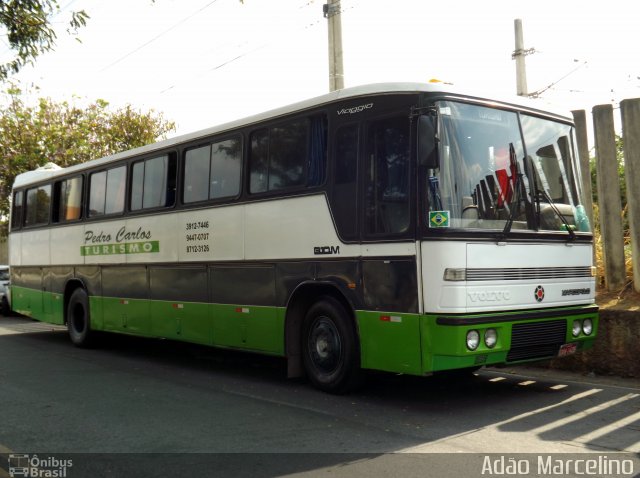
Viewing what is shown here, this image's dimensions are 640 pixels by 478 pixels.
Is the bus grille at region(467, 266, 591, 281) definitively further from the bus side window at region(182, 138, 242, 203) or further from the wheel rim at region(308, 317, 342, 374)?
the bus side window at region(182, 138, 242, 203)

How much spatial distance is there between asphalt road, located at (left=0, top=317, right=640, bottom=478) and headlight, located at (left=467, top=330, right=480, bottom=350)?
2.35 ft

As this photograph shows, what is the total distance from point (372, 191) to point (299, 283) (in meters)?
1.57

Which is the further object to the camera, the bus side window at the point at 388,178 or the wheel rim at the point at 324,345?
the wheel rim at the point at 324,345

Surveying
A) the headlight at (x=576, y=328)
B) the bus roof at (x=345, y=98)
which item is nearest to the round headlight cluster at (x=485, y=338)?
the headlight at (x=576, y=328)

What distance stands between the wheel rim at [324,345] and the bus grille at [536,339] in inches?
75.2

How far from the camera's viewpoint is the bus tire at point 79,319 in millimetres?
13234

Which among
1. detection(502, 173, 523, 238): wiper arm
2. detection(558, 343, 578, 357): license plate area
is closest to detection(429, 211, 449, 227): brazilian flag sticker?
detection(502, 173, 523, 238): wiper arm

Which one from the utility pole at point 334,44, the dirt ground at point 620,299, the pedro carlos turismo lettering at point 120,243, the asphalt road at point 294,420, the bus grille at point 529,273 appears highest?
the utility pole at point 334,44

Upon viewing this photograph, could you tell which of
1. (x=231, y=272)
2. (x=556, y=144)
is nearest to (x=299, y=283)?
(x=231, y=272)

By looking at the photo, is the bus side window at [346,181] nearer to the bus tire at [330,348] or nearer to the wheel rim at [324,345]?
the bus tire at [330,348]

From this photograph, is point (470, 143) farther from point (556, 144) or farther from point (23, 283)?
point (23, 283)

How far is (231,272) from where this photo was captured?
9484mm

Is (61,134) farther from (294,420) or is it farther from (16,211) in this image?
(294,420)

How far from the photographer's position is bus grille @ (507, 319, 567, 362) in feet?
23.5
